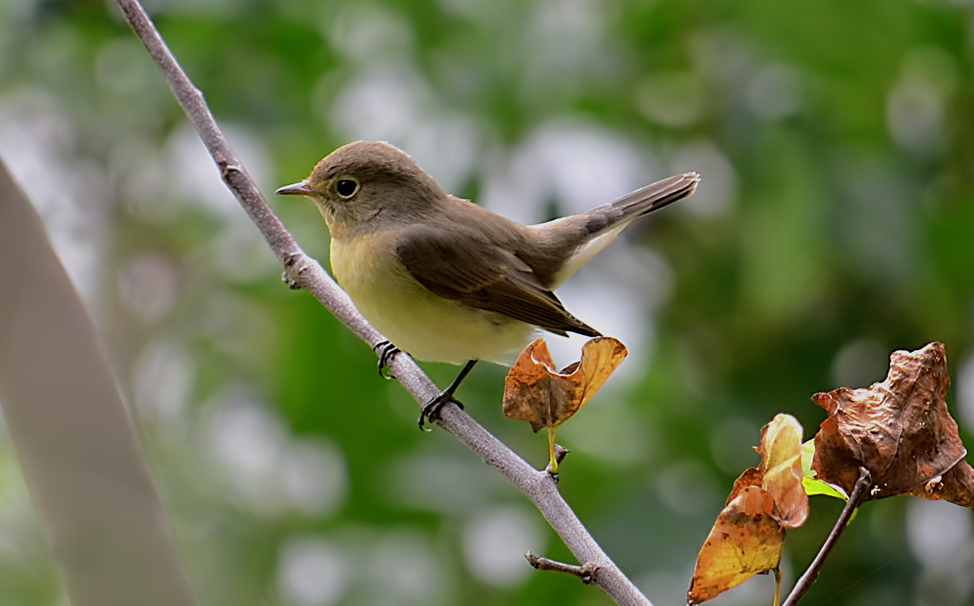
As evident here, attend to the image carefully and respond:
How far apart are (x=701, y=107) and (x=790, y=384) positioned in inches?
43.7

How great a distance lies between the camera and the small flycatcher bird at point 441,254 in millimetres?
3513

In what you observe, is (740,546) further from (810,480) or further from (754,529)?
(810,480)

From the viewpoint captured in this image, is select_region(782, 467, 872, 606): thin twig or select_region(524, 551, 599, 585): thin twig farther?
select_region(524, 551, 599, 585): thin twig

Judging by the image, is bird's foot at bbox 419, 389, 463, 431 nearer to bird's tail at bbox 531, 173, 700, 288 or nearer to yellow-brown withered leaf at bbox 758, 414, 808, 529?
bird's tail at bbox 531, 173, 700, 288

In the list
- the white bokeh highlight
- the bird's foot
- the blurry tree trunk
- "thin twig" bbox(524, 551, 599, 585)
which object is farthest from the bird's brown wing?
the blurry tree trunk

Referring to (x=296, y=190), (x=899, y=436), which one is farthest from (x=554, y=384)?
(x=296, y=190)

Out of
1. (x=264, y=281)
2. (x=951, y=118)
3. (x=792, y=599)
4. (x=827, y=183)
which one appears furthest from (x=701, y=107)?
(x=792, y=599)

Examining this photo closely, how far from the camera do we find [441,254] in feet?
12.3

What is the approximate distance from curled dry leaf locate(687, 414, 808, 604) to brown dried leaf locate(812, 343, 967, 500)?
5 centimetres

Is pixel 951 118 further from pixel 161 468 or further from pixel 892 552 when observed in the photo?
pixel 161 468

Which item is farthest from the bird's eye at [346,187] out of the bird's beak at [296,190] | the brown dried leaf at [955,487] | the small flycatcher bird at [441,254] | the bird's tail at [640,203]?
the brown dried leaf at [955,487]

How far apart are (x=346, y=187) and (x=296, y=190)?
248mm

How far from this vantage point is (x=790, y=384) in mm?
3844

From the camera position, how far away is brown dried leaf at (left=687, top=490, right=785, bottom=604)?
1.62m
